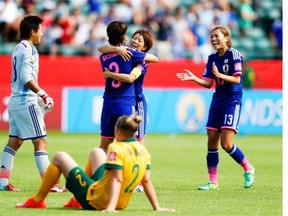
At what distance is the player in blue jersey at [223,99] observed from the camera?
13234mm

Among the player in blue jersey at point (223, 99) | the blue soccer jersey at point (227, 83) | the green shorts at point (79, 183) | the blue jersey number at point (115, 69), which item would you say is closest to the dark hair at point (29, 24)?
the blue jersey number at point (115, 69)

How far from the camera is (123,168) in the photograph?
9.49 meters

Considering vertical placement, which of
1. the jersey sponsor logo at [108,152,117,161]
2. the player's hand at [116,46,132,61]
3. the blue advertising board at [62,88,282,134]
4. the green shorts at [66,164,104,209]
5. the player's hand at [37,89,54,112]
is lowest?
the blue advertising board at [62,88,282,134]

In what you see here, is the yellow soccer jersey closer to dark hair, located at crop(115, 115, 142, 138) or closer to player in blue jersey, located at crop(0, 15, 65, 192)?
dark hair, located at crop(115, 115, 142, 138)

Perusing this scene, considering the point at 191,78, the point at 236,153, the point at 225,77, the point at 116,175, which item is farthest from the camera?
the point at 236,153

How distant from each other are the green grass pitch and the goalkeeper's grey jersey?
3.98 feet

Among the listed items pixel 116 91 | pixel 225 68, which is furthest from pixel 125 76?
pixel 225 68

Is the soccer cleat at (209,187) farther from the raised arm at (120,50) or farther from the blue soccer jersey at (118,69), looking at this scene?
the raised arm at (120,50)

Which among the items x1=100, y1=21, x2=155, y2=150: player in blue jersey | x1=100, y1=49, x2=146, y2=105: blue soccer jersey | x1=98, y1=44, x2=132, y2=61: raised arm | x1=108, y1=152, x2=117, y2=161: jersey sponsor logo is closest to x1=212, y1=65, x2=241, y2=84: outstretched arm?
x1=100, y1=21, x2=155, y2=150: player in blue jersey

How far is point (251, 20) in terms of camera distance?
3281cm

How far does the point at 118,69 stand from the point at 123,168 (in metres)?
2.90

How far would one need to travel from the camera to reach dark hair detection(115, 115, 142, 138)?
9.42 m

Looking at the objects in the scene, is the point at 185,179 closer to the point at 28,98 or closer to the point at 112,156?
the point at 28,98
